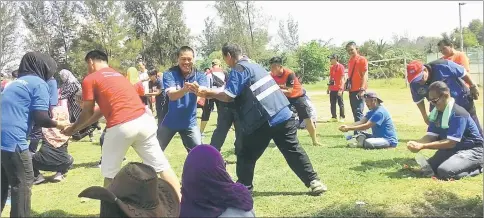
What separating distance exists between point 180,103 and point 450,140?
3.10 metres

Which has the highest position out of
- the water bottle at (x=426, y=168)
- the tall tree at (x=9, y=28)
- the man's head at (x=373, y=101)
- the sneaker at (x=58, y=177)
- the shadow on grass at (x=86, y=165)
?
the tall tree at (x=9, y=28)

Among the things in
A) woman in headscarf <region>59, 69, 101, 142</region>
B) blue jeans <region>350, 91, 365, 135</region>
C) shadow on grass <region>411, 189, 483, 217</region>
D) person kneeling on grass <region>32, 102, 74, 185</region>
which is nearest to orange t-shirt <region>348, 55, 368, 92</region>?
blue jeans <region>350, 91, 365, 135</region>

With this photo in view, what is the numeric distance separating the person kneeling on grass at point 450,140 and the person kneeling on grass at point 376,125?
1.64 m

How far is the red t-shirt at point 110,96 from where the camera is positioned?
4031 mm

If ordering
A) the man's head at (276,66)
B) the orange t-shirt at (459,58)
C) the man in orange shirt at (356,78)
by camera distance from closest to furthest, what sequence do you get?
the orange t-shirt at (459,58) < the man's head at (276,66) < the man in orange shirt at (356,78)

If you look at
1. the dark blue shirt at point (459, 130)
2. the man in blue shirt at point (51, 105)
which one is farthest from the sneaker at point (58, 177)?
the dark blue shirt at point (459, 130)

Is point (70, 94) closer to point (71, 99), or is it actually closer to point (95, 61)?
point (71, 99)

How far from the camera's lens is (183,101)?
5316mm

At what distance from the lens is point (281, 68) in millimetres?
8438

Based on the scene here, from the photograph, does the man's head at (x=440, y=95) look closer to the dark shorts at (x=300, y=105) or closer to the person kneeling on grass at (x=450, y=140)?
the person kneeling on grass at (x=450, y=140)

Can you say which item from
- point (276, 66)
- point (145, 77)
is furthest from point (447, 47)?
point (145, 77)

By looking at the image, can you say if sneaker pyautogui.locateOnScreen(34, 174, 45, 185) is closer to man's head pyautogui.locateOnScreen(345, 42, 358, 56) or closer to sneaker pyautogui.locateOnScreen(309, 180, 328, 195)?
sneaker pyautogui.locateOnScreen(309, 180, 328, 195)

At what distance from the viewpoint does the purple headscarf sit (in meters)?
2.56

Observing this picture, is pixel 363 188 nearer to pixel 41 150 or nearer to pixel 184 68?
pixel 184 68
